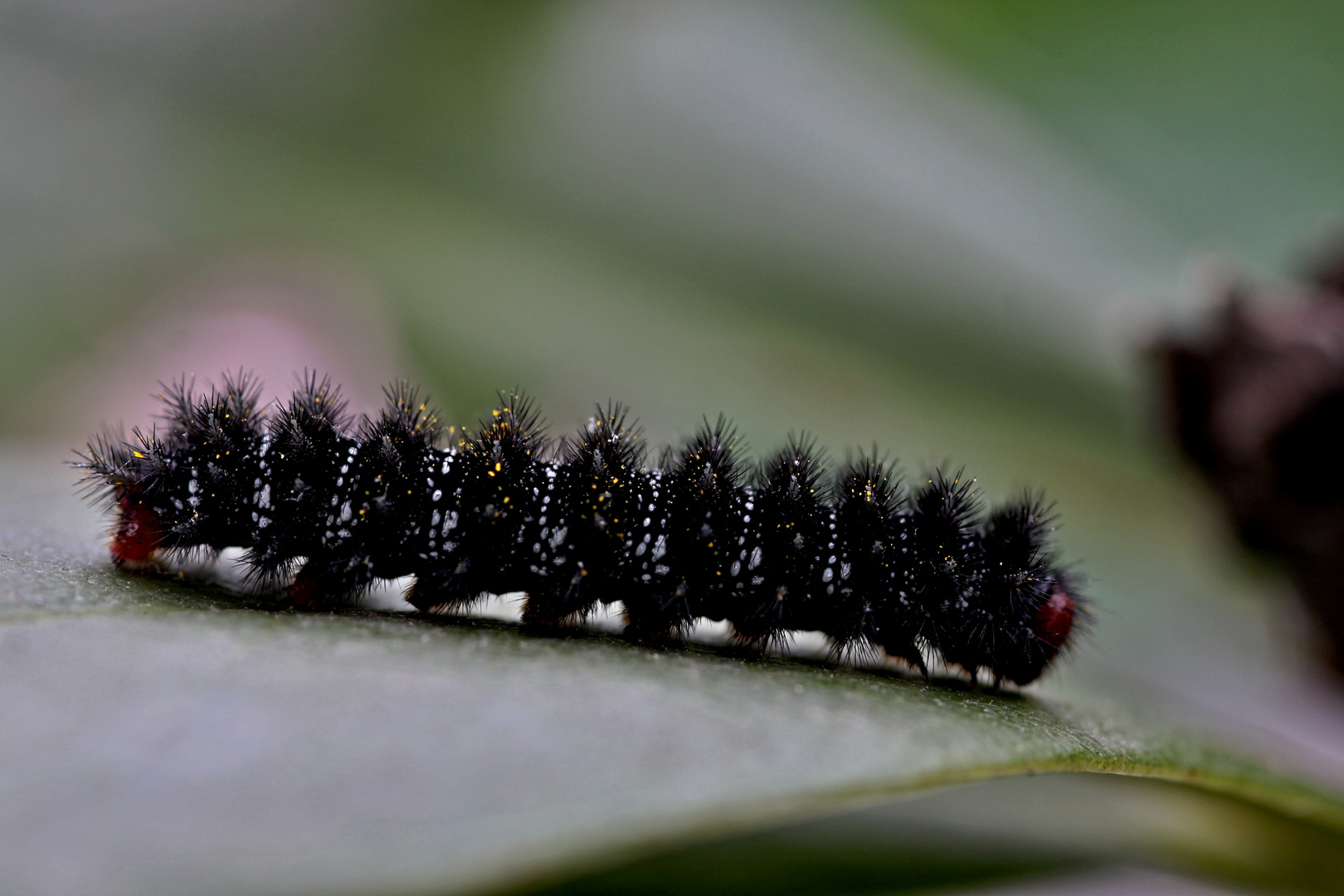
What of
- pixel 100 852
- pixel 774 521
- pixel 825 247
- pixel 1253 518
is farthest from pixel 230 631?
pixel 825 247

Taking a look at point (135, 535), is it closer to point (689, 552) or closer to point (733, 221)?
point (689, 552)

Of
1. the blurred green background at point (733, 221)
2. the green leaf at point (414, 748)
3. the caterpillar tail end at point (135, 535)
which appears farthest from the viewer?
the blurred green background at point (733, 221)

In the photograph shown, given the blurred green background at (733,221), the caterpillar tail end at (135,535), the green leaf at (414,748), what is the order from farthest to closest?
the blurred green background at (733,221) < the caterpillar tail end at (135,535) < the green leaf at (414,748)

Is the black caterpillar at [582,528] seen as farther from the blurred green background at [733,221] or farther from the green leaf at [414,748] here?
the blurred green background at [733,221]

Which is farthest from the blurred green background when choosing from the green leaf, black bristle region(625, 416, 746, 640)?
the green leaf

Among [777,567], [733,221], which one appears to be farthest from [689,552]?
[733,221]

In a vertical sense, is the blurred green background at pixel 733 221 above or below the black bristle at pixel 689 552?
above

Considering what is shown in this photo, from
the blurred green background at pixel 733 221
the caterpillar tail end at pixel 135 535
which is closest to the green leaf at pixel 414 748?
the caterpillar tail end at pixel 135 535

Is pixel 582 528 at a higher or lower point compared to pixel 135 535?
higher
